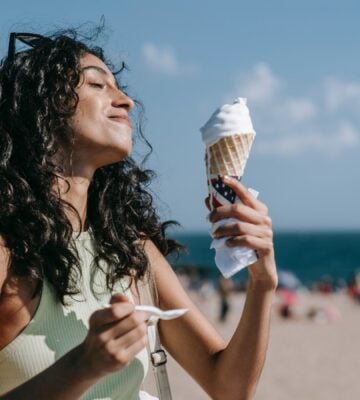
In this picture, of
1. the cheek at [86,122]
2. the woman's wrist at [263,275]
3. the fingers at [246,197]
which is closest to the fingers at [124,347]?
the fingers at [246,197]

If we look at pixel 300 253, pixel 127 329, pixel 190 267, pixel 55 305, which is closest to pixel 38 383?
pixel 127 329

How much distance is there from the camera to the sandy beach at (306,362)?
1206 cm

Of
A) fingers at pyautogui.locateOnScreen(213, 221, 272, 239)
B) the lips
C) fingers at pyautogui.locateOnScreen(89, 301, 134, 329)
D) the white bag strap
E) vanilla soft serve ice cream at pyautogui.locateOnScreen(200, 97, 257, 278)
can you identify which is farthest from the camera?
the lips

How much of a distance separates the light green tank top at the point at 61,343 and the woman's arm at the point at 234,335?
0.22 m

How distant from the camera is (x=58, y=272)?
2.43 m

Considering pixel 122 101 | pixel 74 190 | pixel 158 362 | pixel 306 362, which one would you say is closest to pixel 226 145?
pixel 122 101

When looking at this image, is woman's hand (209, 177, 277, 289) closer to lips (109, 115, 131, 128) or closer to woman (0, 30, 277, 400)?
woman (0, 30, 277, 400)

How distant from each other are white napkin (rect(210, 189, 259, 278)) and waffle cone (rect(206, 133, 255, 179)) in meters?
0.20

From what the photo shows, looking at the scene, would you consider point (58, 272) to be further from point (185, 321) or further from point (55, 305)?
point (185, 321)

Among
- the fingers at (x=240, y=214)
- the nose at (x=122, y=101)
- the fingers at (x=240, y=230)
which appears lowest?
the fingers at (x=240, y=230)

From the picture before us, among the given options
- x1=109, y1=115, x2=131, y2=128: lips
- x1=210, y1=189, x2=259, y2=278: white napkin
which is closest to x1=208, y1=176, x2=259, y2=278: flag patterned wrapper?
x1=210, y1=189, x2=259, y2=278: white napkin

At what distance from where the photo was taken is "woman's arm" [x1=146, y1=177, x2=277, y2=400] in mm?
2256

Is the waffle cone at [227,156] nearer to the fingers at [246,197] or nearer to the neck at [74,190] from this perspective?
the fingers at [246,197]

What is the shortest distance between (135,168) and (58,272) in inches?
33.3
